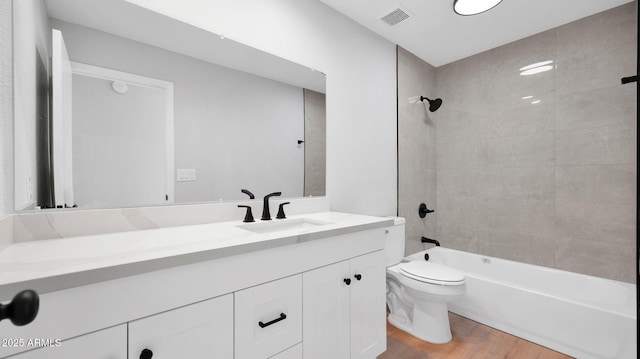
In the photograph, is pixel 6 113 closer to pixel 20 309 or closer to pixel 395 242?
pixel 20 309

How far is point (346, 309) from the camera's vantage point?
4.11 ft

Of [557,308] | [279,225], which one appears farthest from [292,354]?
[557,308]

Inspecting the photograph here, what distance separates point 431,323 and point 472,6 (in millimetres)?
2188

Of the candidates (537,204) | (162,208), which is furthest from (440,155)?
(162,208)

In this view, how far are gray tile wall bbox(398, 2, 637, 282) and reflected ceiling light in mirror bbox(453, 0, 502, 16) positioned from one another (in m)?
0.67

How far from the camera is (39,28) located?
3.25 feet

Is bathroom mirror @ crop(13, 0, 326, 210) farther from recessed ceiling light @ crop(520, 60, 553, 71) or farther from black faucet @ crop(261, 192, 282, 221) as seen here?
recessed ceiling light @ crop(520, 60, 553, 71)

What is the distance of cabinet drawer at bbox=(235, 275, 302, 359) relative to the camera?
892 mm

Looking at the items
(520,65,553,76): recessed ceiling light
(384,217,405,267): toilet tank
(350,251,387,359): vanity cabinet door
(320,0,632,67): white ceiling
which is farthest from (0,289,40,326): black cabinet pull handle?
(520,65,553,76): recessed ceiling light

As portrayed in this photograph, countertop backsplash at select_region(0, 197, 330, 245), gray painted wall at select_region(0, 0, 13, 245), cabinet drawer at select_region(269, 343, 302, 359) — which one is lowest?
cabinet drawer at select_region(269, 343, 302, 359)

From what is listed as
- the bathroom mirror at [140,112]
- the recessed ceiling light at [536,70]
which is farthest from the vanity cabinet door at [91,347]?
the recessed ceiling light at [536,70]

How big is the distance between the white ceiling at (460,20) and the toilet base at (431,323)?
212cm

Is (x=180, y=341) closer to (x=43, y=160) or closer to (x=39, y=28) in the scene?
(x=43, y=160)

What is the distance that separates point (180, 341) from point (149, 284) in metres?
0.20
